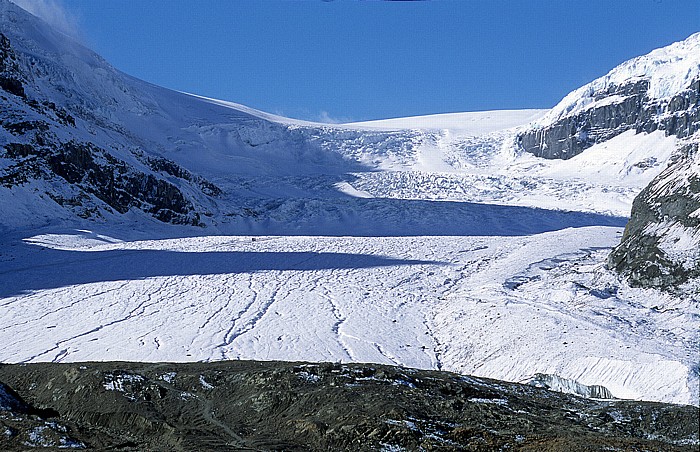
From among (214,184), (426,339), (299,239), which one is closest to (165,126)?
(214,184)

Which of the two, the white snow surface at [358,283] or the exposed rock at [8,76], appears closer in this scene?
the white snow surface at [358,283]

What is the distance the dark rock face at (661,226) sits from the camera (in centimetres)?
1544

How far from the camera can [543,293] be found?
17500 mm

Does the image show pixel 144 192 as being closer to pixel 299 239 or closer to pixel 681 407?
pixel 299 239

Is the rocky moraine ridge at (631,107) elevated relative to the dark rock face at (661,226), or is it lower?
elevated

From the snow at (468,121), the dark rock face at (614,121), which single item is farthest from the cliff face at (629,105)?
the snow at (468,121)

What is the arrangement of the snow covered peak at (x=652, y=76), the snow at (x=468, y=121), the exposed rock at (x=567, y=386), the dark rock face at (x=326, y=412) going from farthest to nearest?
the snow at (x=468, y=121), the snow covered peak at (x=652, y=76), the exposed rock at (x=567, y=386), the dark rock face at (x=326, y=412)

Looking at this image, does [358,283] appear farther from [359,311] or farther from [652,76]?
[652,76]

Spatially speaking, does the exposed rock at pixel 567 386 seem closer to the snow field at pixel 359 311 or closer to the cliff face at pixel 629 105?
the snow field at pixel 359 311

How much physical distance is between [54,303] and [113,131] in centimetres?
4258

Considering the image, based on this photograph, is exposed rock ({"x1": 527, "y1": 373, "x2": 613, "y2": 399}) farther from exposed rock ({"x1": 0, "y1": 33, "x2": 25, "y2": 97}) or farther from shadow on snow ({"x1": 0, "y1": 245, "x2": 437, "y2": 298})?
exposed rock ({"x1": 0, "y1": 33, "x2": 25, "y2": 97})

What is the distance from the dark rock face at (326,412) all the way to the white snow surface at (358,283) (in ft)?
9.47

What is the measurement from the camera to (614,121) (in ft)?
237

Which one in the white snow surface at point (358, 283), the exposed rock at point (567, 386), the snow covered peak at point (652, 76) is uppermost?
the snow covered peak at point (652, 76)
